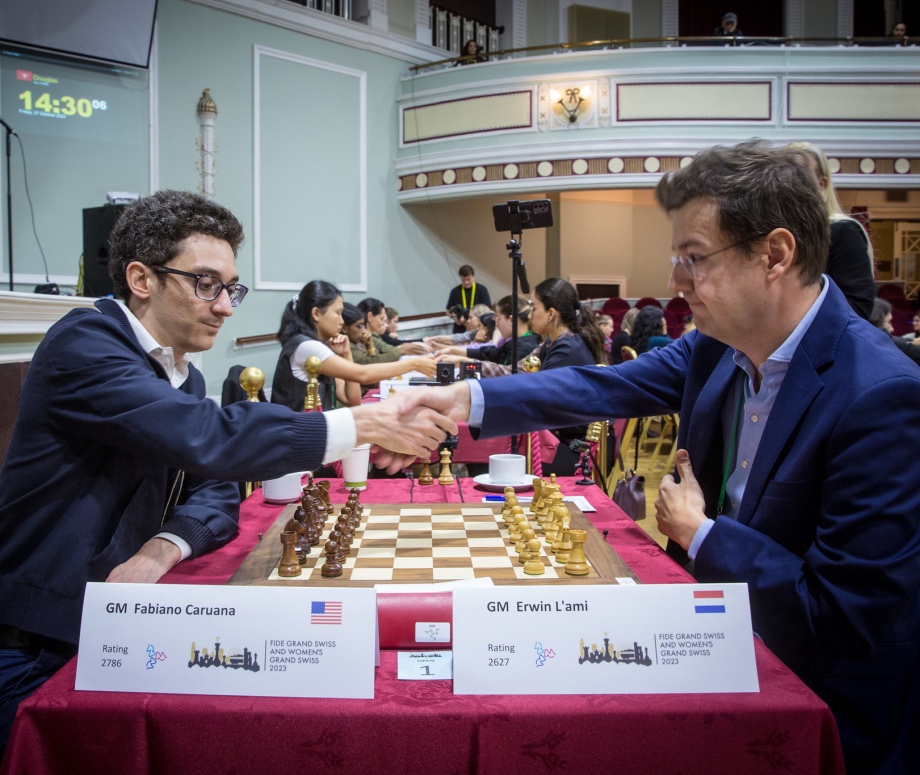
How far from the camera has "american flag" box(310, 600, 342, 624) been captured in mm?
959

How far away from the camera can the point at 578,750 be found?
0.90m

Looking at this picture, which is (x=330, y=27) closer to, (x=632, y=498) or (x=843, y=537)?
(x=632, y=498)

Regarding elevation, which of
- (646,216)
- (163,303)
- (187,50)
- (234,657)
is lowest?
(234,657)

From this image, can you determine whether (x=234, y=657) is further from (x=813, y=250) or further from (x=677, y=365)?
(x=677, y=365)

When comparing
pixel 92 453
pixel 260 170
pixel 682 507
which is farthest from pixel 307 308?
pixel 260 170

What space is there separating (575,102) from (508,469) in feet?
27.5

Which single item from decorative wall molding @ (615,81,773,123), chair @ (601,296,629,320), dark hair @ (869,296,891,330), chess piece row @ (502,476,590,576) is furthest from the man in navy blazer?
chair @ (601,296,629,320)

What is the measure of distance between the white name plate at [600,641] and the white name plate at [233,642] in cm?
14

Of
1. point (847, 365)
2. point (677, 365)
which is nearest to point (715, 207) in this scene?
point (847, 365)

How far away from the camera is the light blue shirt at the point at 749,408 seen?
1293 mm

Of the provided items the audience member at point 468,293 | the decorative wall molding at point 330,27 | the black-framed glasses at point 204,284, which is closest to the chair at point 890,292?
the audience member at point 468,293

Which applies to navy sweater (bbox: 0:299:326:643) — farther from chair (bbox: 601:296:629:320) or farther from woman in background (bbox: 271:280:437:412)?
chair (bbox: 601:296:629:320)

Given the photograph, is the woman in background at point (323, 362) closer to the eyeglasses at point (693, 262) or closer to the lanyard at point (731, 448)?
the lanyard at point (731, 448)

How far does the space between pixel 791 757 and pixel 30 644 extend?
1.14m
